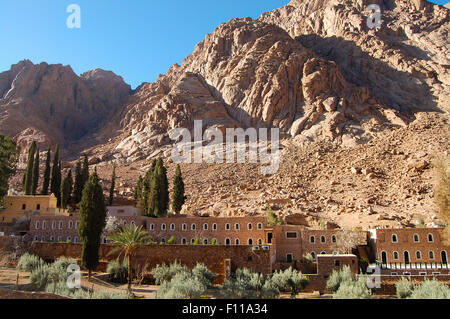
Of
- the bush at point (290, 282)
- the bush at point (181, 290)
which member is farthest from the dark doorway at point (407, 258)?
the bush at point (181, 290)

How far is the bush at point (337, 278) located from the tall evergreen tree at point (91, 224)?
17.3 meters

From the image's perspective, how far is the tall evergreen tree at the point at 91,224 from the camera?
2995 cm

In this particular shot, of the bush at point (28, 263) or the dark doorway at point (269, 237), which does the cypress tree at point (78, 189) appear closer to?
the bush at point (28, 263)

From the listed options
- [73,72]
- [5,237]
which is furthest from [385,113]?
[73,72]

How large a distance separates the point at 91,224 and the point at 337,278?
18723 mm

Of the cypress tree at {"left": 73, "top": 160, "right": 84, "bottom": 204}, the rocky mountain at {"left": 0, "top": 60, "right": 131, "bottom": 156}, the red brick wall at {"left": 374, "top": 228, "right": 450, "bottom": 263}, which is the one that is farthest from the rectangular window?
the rocky mountain at {"left": 0, "top": 60, "right": 131, "bottom": 156}

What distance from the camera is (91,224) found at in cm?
3070

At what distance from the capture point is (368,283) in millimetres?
29516

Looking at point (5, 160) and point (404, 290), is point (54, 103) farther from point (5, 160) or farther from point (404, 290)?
point (404, 290)

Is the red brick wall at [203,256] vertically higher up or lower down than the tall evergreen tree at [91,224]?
lower down

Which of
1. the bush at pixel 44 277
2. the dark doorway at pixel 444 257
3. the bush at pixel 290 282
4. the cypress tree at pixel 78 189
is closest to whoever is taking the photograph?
the bush at pixel 44 277

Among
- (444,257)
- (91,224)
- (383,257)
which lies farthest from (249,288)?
(444,257)

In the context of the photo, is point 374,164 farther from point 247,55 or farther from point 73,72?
point 73,72
